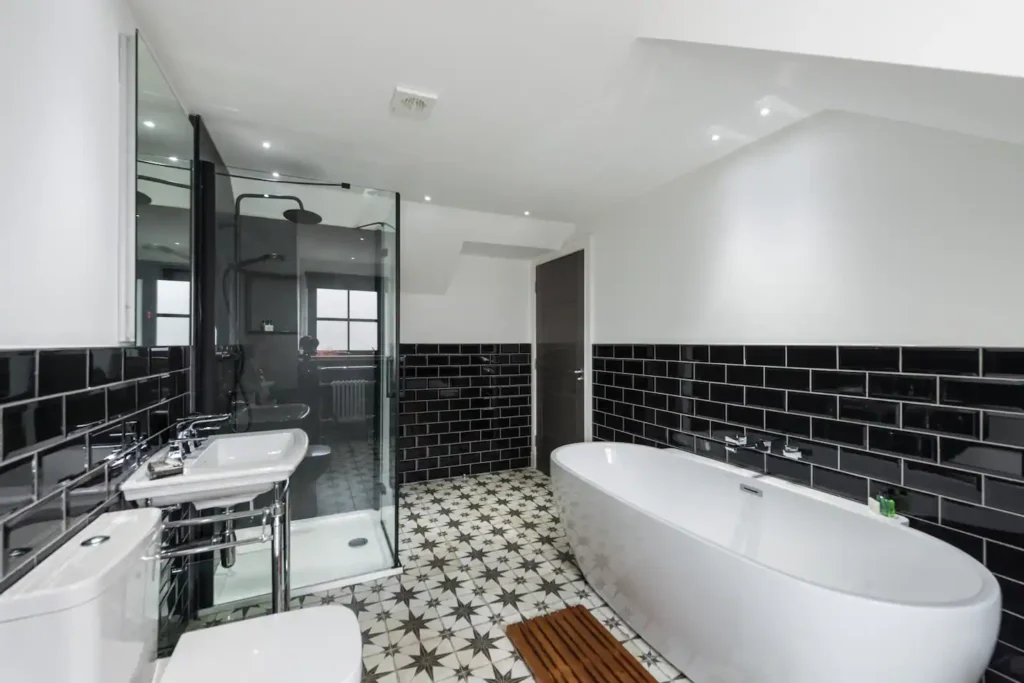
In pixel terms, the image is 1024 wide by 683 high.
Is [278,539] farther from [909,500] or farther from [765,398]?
[909,500]

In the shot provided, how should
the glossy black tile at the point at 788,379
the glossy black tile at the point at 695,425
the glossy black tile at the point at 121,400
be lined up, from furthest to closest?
the glossy black tile at the point at 695,425, the glossy black tile at the point at 788,379, the glossy black tile at the point at 121,400

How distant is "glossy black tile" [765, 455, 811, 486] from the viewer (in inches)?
80.2

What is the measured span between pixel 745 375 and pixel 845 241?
2.70 feet

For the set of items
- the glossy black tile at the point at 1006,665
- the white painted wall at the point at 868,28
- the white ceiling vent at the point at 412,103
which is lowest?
the glossy black tile at the point at 1006,665

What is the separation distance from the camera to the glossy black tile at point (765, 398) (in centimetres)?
215

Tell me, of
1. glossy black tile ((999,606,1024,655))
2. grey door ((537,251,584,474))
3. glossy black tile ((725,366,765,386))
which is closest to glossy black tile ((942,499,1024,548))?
glossy black tile ((999,606,1024,655))

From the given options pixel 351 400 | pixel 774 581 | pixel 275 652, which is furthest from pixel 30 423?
pixel 351 400

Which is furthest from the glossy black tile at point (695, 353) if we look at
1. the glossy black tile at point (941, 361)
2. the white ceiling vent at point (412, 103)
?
the white ceiling vent at point (412, 103)

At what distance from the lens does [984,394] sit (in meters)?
1.46

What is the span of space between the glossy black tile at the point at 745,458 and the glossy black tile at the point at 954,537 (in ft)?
2.12

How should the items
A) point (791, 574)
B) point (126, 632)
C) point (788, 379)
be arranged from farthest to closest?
1. point (788, 379)
2. point (791, 574)
3. point (126, 632)

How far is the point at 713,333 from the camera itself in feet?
8.25

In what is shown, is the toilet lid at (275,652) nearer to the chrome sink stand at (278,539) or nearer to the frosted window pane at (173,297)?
the chrome sink stand at (278,539)

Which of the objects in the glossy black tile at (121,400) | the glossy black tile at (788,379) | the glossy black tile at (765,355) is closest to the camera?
the glossy black tile at (121,400)
